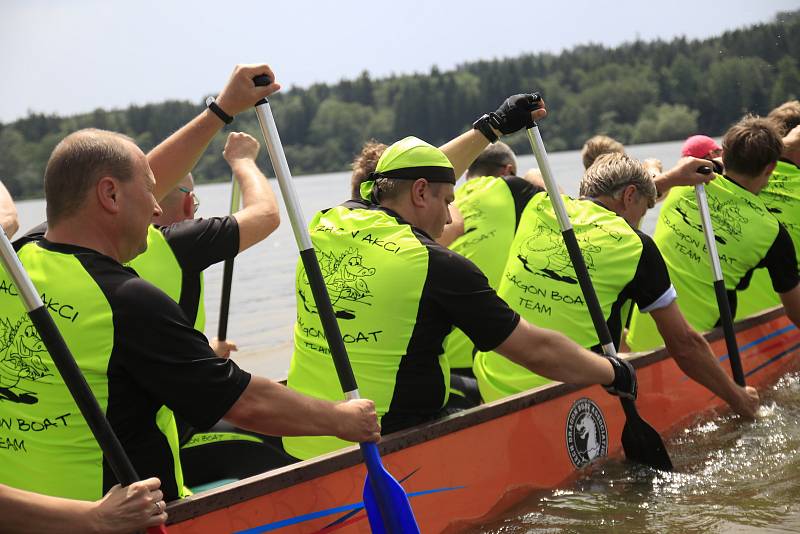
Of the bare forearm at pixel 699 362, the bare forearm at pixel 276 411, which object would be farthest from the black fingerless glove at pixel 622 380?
the bare forearm at pixel 276 411

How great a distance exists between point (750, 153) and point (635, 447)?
2333 mm

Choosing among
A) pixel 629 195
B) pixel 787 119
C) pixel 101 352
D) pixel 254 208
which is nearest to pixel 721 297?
pixel 629 195

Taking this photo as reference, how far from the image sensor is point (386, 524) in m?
3.34

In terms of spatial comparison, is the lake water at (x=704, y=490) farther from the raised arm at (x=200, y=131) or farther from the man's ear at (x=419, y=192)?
the raised arm at (x=200, y=131)

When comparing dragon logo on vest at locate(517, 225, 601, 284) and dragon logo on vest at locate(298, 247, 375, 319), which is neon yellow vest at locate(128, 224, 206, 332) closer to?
dragon logo on vest at locate(298, 247, 375, 319)

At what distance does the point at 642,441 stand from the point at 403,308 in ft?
5.66

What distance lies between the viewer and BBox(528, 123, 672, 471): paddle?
4.55 metres

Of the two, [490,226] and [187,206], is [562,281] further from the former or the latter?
[187,206]

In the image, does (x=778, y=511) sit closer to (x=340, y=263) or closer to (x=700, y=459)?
(x=700, y=459)

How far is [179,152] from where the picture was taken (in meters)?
3.89

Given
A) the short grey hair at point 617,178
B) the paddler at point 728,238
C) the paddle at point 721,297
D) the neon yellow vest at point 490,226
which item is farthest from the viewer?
the neon yellow vest at point 490,226

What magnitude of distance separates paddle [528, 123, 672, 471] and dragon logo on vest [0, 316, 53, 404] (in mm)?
2663

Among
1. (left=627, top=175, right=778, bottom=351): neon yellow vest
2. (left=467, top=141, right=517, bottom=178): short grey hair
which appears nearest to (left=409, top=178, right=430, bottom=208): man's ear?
(left=627, top=175, right=778, bottom=351): neon yellow vest

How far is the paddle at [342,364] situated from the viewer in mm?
3299
